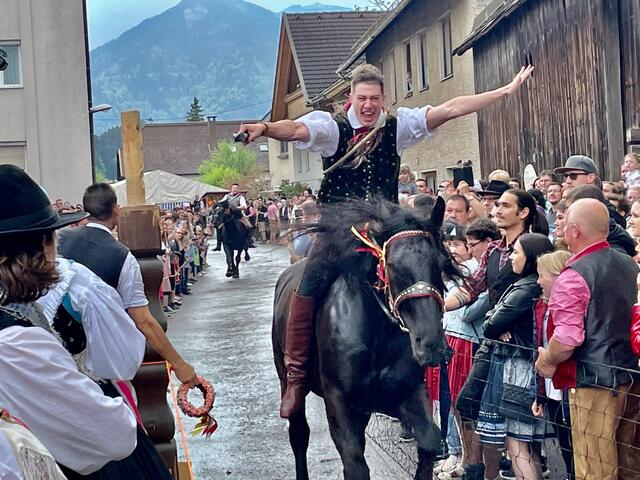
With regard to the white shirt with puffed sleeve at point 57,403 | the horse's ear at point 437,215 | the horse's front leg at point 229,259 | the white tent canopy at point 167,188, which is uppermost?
the white tent canopy at point 167,188

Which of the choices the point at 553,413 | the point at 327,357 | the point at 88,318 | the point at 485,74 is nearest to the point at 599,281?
the point at 553,413

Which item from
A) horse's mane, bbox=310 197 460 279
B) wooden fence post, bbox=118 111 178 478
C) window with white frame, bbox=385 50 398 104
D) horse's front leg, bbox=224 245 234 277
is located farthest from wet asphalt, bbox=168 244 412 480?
window with white frame, bbox=385 50 398 104

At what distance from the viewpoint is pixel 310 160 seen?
49406 millimetres

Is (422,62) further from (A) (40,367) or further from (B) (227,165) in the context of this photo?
(B) (227,165)

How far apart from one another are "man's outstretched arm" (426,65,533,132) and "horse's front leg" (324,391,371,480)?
1.84 meters

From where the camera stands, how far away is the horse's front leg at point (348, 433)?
5.20 m

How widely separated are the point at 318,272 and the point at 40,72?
77.9ft

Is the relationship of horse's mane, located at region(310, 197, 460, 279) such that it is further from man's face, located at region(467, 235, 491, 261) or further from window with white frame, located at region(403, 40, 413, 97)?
window with white frame, located at region(403, 40, 413, 97)

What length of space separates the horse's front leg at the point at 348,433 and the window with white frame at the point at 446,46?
20.1 metres

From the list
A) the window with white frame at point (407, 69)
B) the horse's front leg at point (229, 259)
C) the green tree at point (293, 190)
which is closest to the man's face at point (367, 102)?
the horse's front leg at point (229, 259)

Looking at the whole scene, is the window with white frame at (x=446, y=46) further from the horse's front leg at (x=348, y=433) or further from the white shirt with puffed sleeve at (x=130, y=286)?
the horse's front leg at (x=348, y=433)

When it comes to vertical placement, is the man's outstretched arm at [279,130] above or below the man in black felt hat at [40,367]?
above

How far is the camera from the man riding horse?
5.60m

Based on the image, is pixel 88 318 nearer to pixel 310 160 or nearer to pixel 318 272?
pixel 318 272
